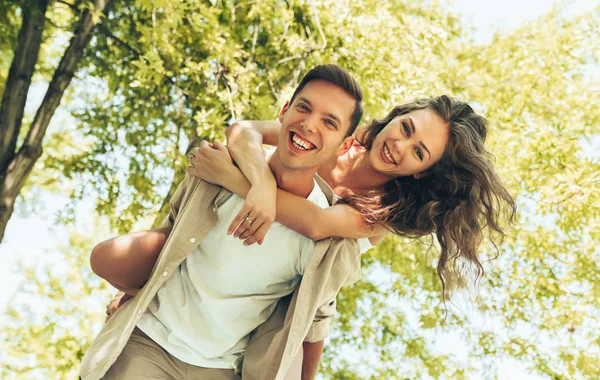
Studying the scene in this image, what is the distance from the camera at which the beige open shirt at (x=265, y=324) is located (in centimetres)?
193

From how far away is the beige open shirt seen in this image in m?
1.93

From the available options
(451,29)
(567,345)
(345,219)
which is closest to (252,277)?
(345,219)

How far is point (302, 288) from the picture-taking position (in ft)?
6.39

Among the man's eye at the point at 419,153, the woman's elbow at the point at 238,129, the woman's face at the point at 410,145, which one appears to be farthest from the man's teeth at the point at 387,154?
the woman's elbow at the point at 238,129

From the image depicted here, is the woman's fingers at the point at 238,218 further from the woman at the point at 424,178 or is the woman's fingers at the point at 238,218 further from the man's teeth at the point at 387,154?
the man's teeth at the point at 387,154

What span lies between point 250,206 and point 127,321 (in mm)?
553

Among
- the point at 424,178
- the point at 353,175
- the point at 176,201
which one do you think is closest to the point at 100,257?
the point at 176,201

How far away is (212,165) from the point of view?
6.63 ft

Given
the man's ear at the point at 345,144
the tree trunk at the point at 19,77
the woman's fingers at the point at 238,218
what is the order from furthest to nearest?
the tree trunk at the point at 19,77, the man's ear at the point at 345,144, the woman's fingers at the point at 238,218

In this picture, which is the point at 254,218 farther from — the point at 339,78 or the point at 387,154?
the point at 387,154

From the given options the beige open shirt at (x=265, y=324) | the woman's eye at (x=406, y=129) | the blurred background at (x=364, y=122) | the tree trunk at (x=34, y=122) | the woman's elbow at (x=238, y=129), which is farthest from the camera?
the tree trunk at (x=34, y=122)

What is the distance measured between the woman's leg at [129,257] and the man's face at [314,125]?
51 cm

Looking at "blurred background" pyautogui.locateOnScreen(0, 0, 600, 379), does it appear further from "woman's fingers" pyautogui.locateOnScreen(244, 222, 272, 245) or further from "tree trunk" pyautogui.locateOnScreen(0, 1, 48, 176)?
"woman's fingers" pyautogui.locateOnScreen(244, 222, 272, 245)

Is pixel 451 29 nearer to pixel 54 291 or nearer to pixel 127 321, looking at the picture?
pixel 54 291
